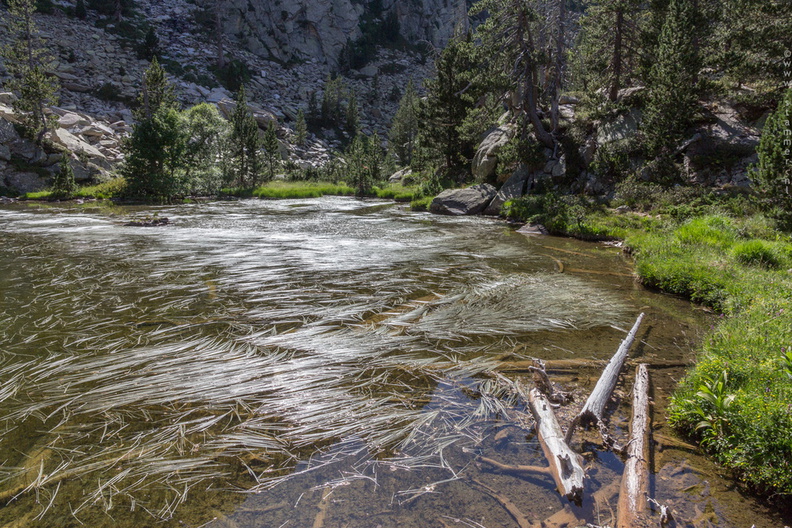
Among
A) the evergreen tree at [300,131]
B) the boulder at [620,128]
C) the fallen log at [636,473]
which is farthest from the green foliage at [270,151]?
the fallen log at [636,473]

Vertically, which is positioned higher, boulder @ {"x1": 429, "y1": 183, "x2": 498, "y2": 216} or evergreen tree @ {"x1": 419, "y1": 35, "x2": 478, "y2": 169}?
evergreen tree @ {"x1": 419, "y1": 35, "x2": 478, "y2": 169}

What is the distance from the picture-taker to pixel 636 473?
2645 mm

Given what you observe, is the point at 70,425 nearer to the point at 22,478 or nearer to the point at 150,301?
the point at 22,478

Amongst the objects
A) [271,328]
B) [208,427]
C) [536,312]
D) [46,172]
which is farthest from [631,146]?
[46,172]

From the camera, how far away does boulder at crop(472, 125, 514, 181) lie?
26172 millimetres

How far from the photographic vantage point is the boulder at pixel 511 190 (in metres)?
22.8

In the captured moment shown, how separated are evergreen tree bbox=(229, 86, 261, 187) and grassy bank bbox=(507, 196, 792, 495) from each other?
43.6 m

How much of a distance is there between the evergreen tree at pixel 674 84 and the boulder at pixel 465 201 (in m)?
9.16

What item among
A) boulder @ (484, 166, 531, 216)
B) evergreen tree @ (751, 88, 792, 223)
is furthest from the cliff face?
evergreen tree @ (751, 88, 792, 223)

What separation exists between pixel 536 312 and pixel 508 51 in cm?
2321

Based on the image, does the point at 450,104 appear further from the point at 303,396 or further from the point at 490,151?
the point at 303,396

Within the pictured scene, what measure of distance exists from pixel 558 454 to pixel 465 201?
73.6 feet

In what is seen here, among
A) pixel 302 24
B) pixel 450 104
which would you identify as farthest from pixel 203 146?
pixel 302 24

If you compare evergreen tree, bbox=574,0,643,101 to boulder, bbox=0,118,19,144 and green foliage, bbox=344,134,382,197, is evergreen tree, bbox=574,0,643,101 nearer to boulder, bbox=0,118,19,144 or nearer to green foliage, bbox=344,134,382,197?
green foliage, bbox=344,134,382,197
